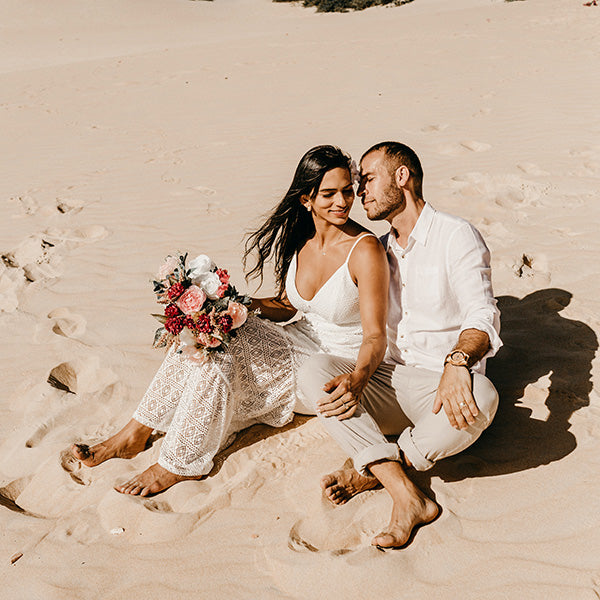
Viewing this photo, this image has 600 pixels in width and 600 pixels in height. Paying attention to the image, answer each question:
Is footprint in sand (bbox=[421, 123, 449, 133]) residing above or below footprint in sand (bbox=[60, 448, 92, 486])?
above

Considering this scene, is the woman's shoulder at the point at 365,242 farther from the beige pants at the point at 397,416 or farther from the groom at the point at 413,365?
the beige pants at the point at 397,416

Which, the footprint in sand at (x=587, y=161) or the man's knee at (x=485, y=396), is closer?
the man's knee at (x=485, y=396)

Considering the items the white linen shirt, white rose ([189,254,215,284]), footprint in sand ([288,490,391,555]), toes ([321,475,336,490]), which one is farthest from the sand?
white rose ([189,254,215,284])

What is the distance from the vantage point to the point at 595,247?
480 centimetres

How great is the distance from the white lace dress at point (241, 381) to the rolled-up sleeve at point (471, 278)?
1.51ft

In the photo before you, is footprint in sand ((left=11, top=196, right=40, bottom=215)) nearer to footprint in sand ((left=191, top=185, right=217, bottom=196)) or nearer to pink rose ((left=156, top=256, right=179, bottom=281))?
footprint in sand ((left=191, top=185, right=217, bottom=196))

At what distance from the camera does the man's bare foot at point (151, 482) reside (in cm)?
302

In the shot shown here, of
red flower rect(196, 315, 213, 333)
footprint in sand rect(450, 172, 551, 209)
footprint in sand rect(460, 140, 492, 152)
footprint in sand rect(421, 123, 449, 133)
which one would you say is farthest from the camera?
footprint in sand rect(421, 123, 449, 133)

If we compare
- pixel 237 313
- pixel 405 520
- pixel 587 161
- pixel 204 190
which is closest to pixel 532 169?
pixel 587 161

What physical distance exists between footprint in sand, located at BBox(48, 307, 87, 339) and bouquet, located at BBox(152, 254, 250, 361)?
1.62 metres

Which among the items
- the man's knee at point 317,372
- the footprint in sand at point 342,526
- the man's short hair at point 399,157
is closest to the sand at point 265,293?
the footprint in sand at point 342,526

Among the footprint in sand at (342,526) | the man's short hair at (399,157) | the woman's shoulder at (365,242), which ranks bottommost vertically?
the footprint in sand at (342,526)

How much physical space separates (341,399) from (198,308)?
2.57 ft

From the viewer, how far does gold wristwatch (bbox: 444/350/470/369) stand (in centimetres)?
267
